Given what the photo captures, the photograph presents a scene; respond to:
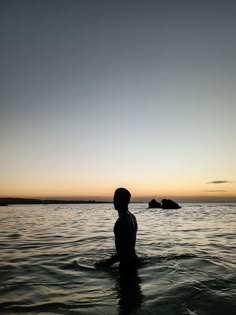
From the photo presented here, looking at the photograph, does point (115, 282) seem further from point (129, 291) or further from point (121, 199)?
point (121, 199)

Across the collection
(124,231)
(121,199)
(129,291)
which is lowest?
(129,291)

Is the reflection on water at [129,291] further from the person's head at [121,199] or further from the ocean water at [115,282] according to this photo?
the person's head at [121,199]

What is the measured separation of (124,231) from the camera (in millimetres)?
7680

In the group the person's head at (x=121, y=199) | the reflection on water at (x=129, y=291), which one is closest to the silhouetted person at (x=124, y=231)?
the person's head at (x=121, y=199)

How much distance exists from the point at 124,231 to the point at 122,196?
84cm

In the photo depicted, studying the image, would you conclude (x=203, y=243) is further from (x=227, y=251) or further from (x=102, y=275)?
(x=102, y=275)

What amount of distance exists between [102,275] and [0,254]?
4.89m

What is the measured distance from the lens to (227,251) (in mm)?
11508

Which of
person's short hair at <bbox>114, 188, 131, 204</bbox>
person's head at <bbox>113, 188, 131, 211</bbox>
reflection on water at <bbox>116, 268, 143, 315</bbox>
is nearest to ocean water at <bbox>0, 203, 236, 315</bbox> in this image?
reflection on water at <bbox>116, 268, 143, 315</bbox>

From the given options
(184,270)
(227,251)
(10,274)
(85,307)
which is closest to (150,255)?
(184,270)

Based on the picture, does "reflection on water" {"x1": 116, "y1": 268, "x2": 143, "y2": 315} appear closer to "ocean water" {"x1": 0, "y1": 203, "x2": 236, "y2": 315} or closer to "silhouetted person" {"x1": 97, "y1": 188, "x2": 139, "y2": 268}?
"ocean water" {"x1": 0, "y1": 203, "x2": 236, "y2": 315}

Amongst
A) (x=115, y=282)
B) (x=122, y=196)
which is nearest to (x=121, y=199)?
(x=122, y=196)

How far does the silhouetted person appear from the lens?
7.70m

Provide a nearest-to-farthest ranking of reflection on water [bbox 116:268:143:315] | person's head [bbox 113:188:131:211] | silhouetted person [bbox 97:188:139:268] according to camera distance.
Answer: reflection on water [bbox 116:268:143:315] → silhouetted person [bbox 97:188:139:268] → person's head [bbox 113:188:131:211]
